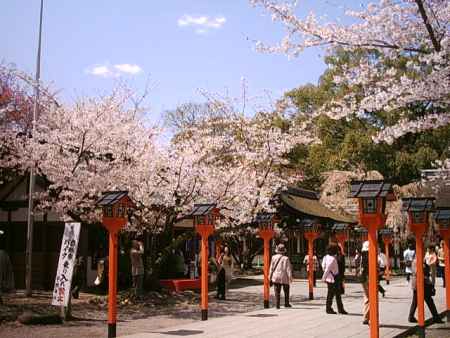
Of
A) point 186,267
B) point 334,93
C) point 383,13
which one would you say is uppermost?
point 334,93

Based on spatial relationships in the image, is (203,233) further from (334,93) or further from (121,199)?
(334,93)

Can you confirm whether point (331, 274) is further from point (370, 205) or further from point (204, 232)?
point (370, 205)

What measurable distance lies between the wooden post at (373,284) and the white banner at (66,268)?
6693mm

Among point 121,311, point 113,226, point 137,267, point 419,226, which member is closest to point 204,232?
point 113,226

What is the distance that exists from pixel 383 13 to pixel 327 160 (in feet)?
89.5

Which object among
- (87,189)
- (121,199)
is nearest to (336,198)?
(87,189)

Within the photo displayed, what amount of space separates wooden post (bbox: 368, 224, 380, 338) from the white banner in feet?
22.0

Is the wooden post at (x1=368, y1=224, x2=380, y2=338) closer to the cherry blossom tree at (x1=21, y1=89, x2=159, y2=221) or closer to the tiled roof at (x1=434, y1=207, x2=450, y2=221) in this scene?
the tiled roof at (x1=434, y1=207, x2=450, y2=221)

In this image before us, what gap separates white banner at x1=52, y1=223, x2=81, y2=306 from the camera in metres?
12.2

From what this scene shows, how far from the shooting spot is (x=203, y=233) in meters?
13.2

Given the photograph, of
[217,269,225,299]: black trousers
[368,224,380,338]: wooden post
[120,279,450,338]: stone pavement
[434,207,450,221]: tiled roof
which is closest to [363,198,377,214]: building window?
[368,224,380,338]: wooden post

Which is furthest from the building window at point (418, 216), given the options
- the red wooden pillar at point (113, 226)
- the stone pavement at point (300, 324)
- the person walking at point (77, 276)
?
the person walking at point (77, 276)

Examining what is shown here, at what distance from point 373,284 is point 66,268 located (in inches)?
273

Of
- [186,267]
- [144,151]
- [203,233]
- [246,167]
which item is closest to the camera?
[203,233]
